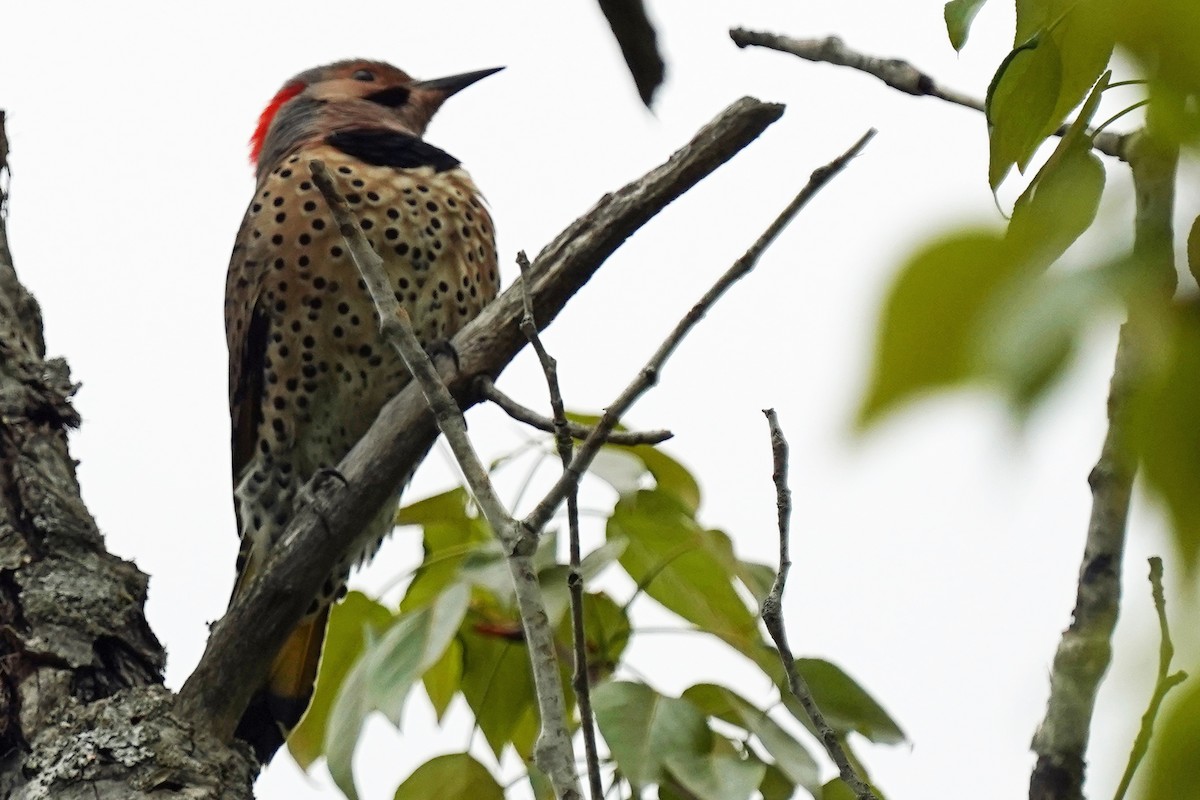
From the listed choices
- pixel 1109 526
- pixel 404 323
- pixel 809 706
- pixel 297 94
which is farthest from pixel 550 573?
pixel 297 94

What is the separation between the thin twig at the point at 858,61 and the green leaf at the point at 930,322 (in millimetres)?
994

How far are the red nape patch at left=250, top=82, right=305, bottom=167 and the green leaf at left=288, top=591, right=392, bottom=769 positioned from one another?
2.75m

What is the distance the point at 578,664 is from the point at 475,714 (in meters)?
0.77

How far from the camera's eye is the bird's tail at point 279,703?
3248mm

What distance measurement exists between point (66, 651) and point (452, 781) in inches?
33.6

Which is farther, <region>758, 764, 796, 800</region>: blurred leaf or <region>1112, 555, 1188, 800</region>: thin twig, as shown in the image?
<region>758, 764, 796, 800</region>: blurred leaf

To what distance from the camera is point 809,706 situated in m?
1.71

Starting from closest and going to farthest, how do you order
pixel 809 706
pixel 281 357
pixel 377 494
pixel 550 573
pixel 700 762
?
1. pixel 809 706
2. pixel 700 762
3. pixel 550 573
4. pixel 377 494
5. pixel 281 357

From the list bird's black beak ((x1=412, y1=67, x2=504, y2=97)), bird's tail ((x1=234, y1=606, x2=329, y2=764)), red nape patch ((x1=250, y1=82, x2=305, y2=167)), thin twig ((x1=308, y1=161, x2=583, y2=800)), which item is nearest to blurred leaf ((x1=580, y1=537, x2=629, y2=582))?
thin twig ((x1=308, y1=161, x2=583, y2=800))

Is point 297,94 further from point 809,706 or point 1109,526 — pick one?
point 1109,526

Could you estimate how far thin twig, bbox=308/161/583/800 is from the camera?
156 cm

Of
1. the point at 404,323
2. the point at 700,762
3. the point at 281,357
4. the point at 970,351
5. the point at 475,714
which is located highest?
the point at 281,357

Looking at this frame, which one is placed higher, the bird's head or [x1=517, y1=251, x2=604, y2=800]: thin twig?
the bird's head

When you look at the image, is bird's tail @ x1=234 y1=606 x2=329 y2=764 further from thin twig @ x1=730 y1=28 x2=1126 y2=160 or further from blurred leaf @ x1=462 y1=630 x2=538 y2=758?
thin twig @ x1=730 y1=28 x2=1126 y2=160
